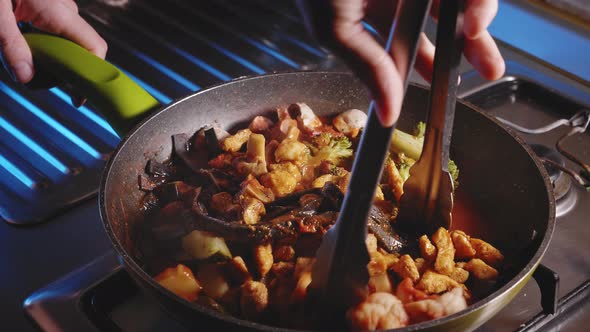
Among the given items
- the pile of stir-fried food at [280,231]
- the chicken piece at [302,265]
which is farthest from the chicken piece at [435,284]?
the chicken piece at [302,265]

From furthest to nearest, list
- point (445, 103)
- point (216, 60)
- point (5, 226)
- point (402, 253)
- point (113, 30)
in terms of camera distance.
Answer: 1. point (113, 30)
2. point (216, 60)
3. point (5, 226)
4. point (402, 253)
5. point (445, 103)

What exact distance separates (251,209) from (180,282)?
0.25 metres

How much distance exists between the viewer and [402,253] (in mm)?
1271

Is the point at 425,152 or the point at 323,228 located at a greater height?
the point at 425,152

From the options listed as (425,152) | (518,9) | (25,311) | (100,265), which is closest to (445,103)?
(425,152)

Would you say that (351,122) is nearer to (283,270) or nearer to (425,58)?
(425,58)

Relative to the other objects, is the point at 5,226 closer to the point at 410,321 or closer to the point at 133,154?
the point at 133,154

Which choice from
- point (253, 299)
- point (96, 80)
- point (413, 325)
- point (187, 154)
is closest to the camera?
point (413, 325)

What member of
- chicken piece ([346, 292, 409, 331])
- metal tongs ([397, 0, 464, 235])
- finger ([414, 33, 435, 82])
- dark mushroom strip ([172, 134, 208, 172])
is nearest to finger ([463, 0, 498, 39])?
metal tongs ([397, 0, 464, 235])

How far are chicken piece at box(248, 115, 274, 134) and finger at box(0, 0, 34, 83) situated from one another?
621 mm

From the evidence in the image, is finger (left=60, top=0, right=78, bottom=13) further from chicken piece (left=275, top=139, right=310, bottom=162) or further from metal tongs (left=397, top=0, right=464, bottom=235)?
metal tongs (left=397, top=0, right=464, bottom=235)

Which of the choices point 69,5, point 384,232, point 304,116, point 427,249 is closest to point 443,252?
point 427,249

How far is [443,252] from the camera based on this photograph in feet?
3.96

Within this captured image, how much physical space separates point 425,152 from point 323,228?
28 centimetres
